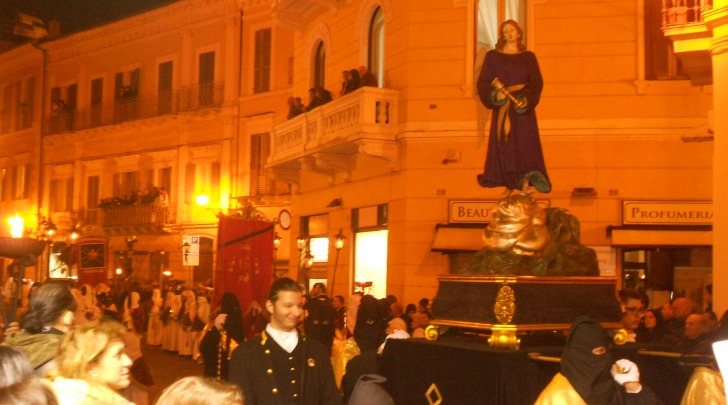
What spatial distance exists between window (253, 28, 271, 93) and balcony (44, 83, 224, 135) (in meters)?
1.75

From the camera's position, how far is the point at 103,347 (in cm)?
481

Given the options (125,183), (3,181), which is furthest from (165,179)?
(3,181)

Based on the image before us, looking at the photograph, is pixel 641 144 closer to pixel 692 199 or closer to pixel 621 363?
pixel 692 199

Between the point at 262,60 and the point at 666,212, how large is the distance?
20213 millimetres

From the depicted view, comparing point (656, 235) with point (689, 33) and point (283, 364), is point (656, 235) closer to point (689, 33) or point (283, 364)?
point (689, 33)

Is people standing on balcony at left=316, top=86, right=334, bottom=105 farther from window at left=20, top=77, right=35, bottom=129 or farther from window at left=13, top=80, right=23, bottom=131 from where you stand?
window at left=13, top=80, right=23, bottom=131

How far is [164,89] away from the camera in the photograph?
1599 inches

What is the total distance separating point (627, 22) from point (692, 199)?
3.78m

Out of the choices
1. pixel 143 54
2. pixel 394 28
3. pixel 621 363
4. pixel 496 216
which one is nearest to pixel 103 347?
pixel 621 363

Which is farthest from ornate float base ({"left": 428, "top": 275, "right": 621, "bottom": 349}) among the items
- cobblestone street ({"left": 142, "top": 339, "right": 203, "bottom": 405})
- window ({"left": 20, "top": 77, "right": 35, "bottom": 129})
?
window ({"left": 20, "top": 77, "right": 35, "bottom": 129})

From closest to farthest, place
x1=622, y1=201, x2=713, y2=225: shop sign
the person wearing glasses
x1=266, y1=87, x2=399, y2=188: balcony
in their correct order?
1. the person wearing glasses
2. x1=622, y1=201, x2=713, y2=225: shop sign
3. x1=266, y1=87, x2=399, y2=188: balcony

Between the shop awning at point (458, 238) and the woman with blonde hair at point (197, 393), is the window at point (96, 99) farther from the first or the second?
the woman with blonde hair at point (197, 393)

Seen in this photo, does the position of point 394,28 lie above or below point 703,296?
above

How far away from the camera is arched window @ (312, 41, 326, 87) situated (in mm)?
26375
